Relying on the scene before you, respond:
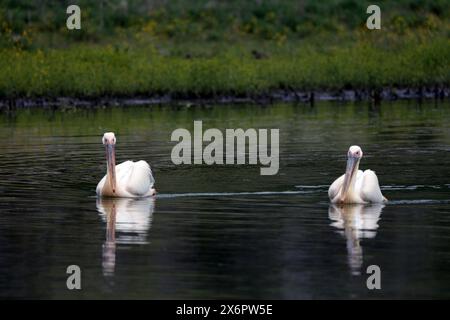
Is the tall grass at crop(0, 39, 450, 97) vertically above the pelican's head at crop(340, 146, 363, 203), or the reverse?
the tall grass at crop(0, 39, 450, 97)

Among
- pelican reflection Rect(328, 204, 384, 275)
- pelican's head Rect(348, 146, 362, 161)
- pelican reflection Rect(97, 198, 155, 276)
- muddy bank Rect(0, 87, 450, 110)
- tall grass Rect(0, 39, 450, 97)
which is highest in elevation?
tall grass Rect(0, 39, 450, 97)

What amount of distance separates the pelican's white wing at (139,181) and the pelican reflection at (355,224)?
2314mm

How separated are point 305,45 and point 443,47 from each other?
6.03 metres

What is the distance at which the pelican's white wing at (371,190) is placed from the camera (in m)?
15.7

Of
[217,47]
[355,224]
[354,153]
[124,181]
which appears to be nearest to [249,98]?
[217,47]

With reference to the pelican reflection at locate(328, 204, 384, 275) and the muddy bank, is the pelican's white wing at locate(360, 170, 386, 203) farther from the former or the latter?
the muddy bank

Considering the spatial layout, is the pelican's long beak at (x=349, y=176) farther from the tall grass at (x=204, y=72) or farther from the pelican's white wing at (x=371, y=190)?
the tall grass at (x=204, y=72)

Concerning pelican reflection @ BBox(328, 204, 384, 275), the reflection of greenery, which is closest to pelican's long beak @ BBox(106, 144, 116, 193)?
pelican reflection @ BBox(328, 204, 384, 275)

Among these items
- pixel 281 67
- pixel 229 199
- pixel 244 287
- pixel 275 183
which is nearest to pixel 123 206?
pixel 229 199

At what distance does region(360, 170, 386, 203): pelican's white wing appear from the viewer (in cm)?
1568

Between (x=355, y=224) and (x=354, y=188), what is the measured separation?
163 cm

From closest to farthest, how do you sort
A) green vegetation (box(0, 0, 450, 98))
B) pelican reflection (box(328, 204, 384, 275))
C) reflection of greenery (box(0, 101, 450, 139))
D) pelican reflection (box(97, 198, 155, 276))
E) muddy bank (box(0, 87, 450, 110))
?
pelican reflection (box(328, 204, 384, 275)), pelican reflection (box(97, 198, 155, 276)), reflection of greenery (box(0, 101, 450, 139)), muddy bank (box(0, 87, 450, 110)), green vegetation (box(0, 0, 450, 98))

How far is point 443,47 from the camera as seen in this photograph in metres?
38.3

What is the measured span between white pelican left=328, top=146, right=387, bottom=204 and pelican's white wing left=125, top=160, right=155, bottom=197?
7.15 feet
